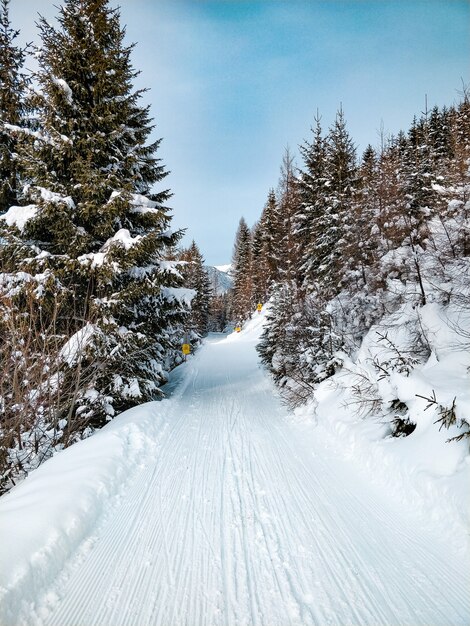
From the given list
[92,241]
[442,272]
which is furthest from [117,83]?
[442,272]

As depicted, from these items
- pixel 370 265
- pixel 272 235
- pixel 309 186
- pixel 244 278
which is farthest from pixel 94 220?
pixel 244 278

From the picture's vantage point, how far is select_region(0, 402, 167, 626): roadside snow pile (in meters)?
2.25

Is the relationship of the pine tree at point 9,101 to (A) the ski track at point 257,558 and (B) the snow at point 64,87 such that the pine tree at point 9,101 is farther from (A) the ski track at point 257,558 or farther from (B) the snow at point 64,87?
(A) the ski track at point 257,558

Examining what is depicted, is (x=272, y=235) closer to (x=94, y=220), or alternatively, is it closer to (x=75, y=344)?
(x=94, y=220)

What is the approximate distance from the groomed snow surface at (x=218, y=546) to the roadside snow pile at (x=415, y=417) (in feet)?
0.62

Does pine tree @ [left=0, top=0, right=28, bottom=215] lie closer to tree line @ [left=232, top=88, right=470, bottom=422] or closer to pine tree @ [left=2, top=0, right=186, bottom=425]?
pine tree @ [left=2, top=0, right=186, bottom=425]

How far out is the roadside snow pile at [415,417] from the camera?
3.19 meters

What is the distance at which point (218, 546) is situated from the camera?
282 cm

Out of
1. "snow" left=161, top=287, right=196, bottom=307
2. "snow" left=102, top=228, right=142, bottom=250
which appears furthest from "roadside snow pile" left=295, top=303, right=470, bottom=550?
"snow" left=102, top=228, right=142, bottom=250

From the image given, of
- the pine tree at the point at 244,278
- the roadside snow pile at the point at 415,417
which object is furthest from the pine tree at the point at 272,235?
the roadside snow pile at the point at 415,417

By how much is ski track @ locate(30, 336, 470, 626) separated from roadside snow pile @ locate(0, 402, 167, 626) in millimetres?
146

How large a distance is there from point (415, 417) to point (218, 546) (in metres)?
3.24

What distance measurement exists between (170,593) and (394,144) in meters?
17.0

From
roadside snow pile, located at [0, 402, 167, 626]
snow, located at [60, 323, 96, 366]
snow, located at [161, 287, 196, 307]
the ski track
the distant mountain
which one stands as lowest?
the ski track
